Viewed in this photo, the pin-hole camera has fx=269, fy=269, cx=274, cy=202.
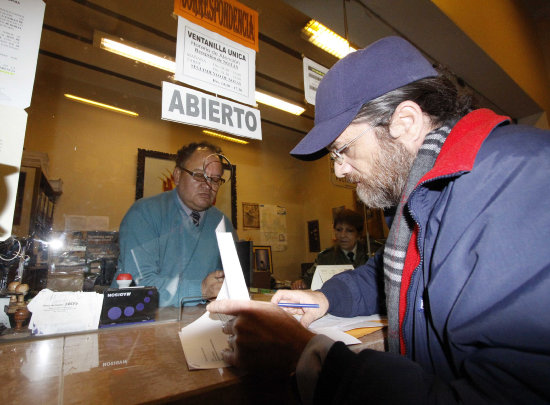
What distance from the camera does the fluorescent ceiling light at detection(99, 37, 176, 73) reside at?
1.21m

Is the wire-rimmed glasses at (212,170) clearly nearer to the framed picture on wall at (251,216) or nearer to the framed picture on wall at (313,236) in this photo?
the framed picture on wall at (251,216)

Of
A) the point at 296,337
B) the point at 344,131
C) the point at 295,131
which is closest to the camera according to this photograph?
the point at 296,337

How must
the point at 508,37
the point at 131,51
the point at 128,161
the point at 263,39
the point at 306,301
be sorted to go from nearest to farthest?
the point at 306,301
the point at 131,51
the point at 128,161
the point at 263,39
the point at 508,37

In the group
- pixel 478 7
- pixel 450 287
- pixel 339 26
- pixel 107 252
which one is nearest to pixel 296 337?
pixel 450 287

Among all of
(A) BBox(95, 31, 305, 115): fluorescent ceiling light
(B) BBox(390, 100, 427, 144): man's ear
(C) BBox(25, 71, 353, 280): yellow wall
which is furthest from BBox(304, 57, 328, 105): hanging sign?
(B) BBox(390, 100, 427, 144): man's ear

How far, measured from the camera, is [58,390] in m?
0.39

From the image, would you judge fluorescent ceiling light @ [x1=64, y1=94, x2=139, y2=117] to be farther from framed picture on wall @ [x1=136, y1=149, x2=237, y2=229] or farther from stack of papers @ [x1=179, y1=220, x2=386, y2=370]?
stack of papers @ [x1=179, y1=220, x2=386, y2=370]

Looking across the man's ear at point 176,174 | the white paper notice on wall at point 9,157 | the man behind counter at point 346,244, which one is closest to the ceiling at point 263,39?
the white paper notice on wall at point 9,157

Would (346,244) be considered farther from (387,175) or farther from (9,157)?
(9,157)

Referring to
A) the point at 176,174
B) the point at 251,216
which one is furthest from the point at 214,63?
the point at 251,216

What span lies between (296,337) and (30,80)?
839 mm

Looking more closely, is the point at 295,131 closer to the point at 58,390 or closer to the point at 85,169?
the point at 85,169

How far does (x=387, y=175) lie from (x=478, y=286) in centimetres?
42

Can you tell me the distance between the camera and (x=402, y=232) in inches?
25.6
